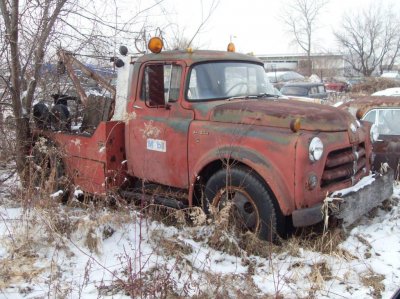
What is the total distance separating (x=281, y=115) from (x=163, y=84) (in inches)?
59.1

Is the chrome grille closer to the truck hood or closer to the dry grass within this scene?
the truck hood

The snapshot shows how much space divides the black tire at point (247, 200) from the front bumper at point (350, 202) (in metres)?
0.32

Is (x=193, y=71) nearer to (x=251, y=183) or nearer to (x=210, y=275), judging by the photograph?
(x=251, y=183)

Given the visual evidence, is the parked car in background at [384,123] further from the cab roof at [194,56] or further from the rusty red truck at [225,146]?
the cab roof at [194,56]

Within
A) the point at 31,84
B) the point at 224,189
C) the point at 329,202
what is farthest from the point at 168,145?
the point at 31,84

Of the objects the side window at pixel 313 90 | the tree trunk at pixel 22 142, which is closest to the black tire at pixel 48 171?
the tree trunk at pixel 22 142

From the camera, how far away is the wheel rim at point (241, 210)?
4785 millimetres

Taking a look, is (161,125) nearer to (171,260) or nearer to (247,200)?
(247,200)

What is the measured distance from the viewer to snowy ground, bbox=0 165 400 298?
3.73 meters

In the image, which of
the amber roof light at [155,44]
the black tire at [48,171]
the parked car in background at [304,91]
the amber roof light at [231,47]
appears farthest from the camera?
the parked car in background at [304,91]

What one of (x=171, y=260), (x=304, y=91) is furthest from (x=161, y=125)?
(x=304, y=91)

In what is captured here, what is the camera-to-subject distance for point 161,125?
5.47 meters

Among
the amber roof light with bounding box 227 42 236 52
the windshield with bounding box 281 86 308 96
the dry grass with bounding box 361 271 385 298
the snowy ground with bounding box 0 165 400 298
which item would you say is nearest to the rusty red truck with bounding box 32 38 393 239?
the snowy ground with bounding box 0 165 400 298

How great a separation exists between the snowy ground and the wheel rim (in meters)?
0.23
